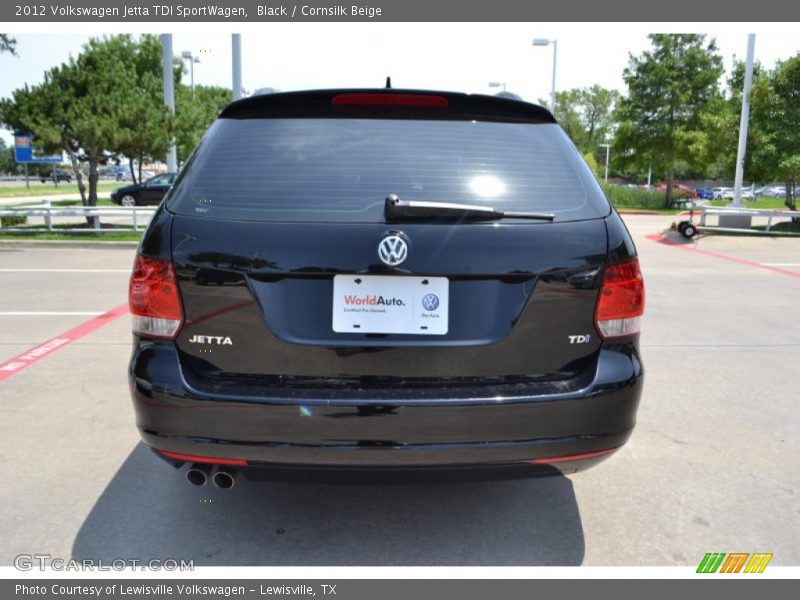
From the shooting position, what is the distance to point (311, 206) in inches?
95.4

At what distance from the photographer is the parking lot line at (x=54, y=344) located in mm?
5391

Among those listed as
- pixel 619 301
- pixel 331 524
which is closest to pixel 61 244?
pixel 331 524

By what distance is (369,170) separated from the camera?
253 centimetres

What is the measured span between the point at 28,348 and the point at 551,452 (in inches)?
207

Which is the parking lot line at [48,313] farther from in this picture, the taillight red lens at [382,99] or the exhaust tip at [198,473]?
the taillight red lens at [382,99]

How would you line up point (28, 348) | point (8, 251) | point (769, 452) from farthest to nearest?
point (8, 251)
point (28, 348)
point (769, 452)

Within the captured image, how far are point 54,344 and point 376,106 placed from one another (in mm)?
4717

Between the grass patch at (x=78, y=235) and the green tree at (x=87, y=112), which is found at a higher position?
the green tree at (x=87, y=112)

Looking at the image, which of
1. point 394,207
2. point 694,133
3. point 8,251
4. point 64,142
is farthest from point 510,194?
point 694,133

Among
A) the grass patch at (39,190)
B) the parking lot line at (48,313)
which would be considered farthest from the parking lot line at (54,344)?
the grass patch at (39,190)

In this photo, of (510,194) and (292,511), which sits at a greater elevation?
(510,194)

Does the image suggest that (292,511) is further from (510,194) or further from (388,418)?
(510,194)

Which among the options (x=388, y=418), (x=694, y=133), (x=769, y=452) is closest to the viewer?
(x=388, y=418)

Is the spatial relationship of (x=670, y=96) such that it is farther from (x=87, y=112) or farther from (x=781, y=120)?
(x=87, y=112)
